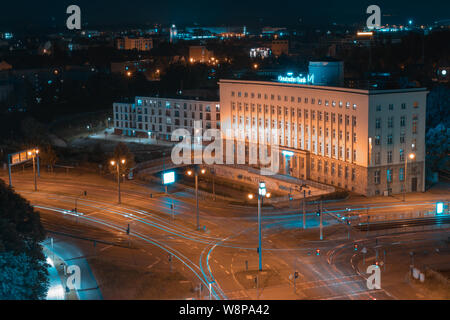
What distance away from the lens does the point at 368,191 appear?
2338 inches

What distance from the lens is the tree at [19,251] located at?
99.2 ft

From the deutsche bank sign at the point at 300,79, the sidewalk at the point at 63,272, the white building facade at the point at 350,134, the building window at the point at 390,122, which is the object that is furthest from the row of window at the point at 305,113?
the sidewalk at the point at 63,272

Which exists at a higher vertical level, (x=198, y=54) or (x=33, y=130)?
(x=198, y=54)

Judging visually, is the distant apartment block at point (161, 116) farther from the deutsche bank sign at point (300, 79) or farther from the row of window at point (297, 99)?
the deutsche bank sign at point (300, 79)

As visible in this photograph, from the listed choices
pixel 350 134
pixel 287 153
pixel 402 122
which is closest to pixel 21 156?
pixel 287 153

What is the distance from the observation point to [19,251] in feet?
109

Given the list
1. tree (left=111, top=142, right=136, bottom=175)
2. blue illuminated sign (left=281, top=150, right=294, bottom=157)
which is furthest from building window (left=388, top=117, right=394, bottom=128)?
tree (left=111, top=142, right=136, bottom=175)

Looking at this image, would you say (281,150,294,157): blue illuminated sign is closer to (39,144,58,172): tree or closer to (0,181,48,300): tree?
(39,144,58,172): tree

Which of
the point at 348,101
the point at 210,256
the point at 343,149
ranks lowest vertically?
the point at 210,256

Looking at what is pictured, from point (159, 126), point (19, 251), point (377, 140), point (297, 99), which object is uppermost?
point (297, 99)

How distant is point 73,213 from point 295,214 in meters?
19.3

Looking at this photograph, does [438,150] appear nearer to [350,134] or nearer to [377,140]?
[377,140]

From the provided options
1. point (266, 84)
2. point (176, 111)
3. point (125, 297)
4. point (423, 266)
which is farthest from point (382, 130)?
point (176, 111)

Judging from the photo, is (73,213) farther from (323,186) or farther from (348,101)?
(348,101)
